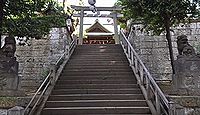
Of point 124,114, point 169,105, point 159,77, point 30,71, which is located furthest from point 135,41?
point 169,105

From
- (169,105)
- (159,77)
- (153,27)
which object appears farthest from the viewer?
(159,77)

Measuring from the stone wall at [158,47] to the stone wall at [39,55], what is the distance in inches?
128

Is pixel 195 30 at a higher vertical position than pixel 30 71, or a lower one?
higher

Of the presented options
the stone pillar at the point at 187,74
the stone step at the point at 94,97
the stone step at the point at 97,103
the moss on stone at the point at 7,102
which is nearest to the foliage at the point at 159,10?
the stone pillar at the point at 187,74

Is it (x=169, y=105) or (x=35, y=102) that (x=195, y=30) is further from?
(x=35, y=102)

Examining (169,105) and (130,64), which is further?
(130,64)

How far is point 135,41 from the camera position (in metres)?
11.7

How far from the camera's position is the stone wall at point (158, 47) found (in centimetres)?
1095

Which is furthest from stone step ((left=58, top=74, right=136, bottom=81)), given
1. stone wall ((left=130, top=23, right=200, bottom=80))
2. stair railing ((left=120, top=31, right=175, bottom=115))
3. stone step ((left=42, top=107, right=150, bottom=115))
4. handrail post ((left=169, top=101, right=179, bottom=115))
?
handrail post ((left=169, top=101, right=179, bottom=115))

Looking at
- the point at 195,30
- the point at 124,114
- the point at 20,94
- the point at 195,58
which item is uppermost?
the point at 195,30

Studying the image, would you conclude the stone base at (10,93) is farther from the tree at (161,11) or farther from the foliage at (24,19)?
the tree at (161,11)

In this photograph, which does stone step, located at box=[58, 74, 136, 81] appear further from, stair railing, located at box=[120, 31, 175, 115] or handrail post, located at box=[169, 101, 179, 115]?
handrail post, located at box=[169, 101, 179, 115]

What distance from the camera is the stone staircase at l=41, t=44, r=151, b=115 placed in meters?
6.42

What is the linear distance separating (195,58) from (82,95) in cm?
306
